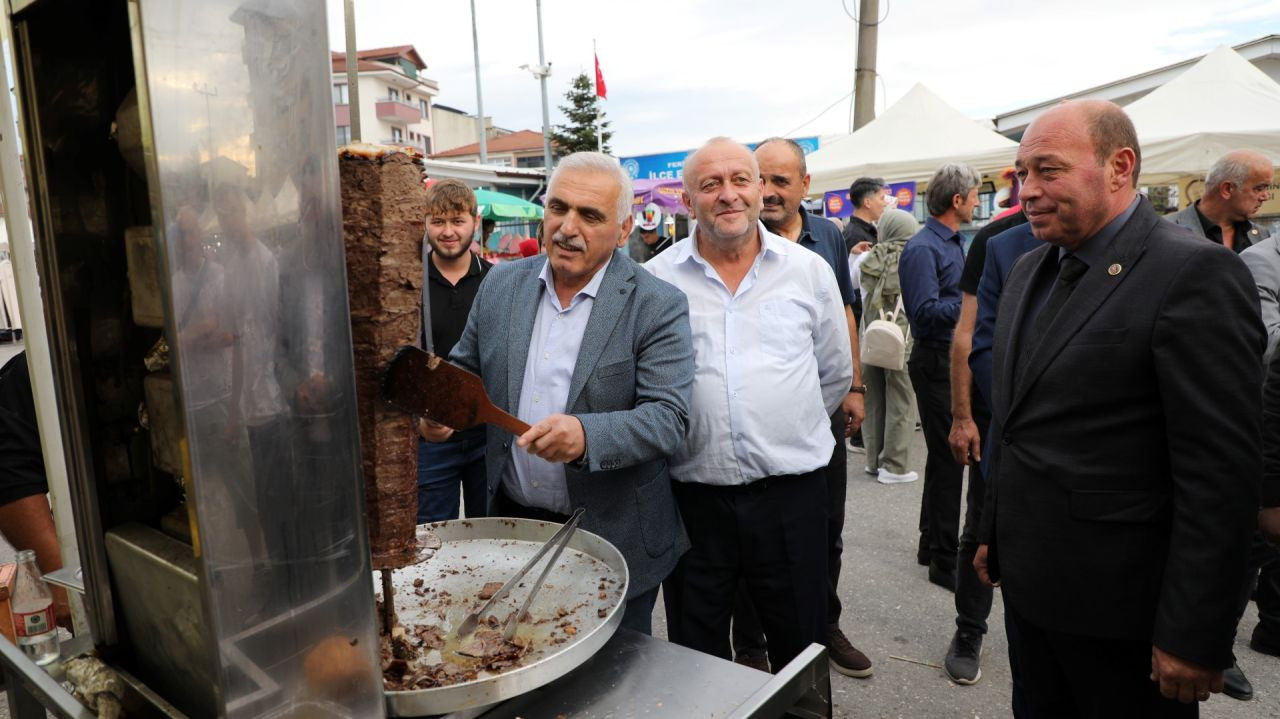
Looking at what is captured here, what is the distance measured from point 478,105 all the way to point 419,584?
106ft

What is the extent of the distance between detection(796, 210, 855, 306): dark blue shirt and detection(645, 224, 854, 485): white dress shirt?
105 centimetres

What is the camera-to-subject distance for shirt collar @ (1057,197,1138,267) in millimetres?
1752

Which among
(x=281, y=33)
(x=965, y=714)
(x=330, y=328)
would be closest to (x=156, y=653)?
(x=330, y=328)

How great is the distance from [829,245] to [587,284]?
1.88m

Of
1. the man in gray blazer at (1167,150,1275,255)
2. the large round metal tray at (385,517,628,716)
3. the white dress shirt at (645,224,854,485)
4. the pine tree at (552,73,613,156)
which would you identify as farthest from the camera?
the pine tree at (552,73,613,156)

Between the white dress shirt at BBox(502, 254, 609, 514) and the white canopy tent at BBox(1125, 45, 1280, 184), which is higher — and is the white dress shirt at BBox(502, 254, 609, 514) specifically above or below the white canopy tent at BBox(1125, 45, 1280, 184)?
below

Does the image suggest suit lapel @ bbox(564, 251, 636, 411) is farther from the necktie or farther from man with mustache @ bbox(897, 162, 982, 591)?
man with mustache @ bbox(897, 162, 982, 591)

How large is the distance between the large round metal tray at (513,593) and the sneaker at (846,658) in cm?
208

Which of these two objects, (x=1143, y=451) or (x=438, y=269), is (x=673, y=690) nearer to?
(x=1143, y=451)

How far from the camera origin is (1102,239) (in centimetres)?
177

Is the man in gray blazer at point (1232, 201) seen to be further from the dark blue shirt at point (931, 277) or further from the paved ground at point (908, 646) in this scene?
the paved ground at point (908, 646)

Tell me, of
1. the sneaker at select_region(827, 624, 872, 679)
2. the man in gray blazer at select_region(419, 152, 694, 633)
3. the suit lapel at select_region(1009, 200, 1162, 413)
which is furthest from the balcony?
the suit lapel at select_region(1009, 200, 1162, 413)

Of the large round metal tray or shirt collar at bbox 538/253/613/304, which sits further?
shirt collar at bbox 538/253/613/304

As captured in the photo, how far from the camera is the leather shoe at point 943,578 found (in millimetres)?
4031
